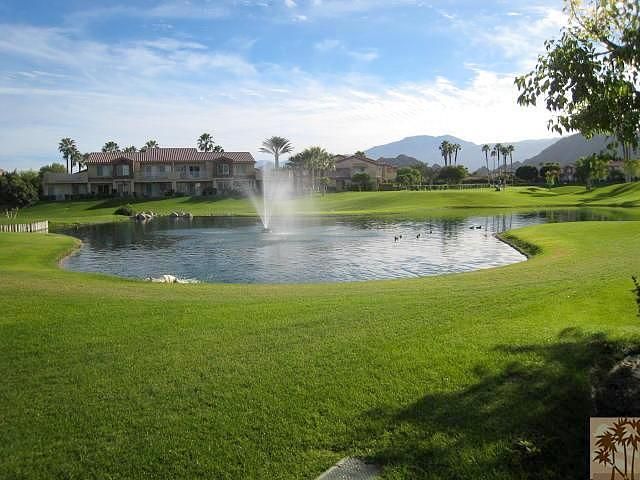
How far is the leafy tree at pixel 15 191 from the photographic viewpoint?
96.1 metres

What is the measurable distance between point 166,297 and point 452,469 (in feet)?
38.9

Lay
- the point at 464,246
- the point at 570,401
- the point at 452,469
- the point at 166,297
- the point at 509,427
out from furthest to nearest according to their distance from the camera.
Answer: the point at 464,246 → the point at 166,297 → the point at 570,401 → the point at 509,427 → the point at 452,469

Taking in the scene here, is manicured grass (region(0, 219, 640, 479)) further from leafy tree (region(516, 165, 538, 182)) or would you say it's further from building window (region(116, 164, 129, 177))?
leafy tree (region(516, 165, 538, 182))

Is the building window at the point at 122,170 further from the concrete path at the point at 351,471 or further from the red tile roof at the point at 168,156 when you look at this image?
the concrete path at the point at 351,471

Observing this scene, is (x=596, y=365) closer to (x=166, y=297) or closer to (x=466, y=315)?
(x=466, y=315)

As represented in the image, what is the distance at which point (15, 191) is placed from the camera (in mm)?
96625

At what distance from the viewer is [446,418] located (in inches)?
292

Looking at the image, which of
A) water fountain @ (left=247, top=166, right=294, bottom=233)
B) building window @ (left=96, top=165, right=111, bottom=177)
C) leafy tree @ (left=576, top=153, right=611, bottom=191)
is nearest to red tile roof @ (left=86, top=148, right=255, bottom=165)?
building window @ (left=96, top=165, right=111, bottom=177)

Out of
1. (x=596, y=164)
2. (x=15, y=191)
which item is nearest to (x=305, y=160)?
(x=15, y=191)

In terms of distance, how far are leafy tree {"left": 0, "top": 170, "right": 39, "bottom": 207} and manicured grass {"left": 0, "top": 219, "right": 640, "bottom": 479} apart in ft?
304

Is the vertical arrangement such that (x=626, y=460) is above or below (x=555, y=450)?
above

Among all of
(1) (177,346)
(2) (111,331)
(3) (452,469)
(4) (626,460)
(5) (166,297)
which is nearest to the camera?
(4) (626,460)

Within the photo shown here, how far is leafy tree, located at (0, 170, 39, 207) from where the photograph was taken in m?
96.1

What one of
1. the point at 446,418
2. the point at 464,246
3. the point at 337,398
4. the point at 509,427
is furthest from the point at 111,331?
the point at 464,246
